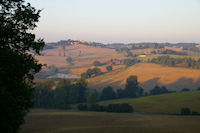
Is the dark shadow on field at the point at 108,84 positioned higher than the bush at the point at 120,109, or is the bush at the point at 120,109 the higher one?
the bush at the point at 120,109

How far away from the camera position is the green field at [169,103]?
6469 cm

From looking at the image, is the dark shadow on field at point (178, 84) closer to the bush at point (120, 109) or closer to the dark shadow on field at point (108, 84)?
the dark shadow on field at point (108, 84)

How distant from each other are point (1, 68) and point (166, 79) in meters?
121

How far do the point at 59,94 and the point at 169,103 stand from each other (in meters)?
32.9

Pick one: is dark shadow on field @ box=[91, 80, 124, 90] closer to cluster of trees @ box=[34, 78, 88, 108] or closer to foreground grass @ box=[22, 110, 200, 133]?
cluster of trees @ box=[34, 78, 88, 108]

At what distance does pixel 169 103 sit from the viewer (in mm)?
73000

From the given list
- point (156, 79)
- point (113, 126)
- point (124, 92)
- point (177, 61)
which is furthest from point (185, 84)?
point (113, 126)

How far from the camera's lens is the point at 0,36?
1473cm

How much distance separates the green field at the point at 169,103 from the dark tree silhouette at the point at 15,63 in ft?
171

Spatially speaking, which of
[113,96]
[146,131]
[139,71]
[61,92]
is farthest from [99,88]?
[146,131]

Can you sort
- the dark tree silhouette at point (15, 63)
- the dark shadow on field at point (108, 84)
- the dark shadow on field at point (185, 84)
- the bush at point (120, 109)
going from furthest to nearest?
the dark shadow on field at point (108, 84), the dark shadow on field at point (185, 84), the bush at point (120, 109), the dark tree silhouette at point (15, 63)

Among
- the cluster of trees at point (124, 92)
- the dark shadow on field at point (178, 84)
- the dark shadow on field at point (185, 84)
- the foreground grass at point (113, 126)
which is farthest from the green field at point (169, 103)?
the dark shadow on field at point (185, 84)

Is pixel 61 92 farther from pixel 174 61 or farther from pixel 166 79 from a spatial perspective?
pixel 174 61

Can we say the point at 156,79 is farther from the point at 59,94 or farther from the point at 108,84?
the point at 59,94
